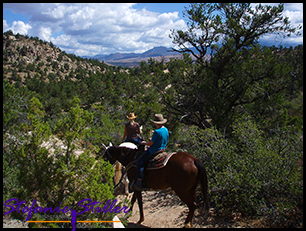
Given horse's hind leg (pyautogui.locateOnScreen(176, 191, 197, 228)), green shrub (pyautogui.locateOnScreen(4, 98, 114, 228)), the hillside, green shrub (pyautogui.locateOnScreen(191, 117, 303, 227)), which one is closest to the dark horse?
horse's hind leg (pyautogui.locateOnScreen(176, 191, 197, 228))

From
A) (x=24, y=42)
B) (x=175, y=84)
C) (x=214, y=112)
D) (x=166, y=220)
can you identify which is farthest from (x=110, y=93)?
(x=24, y=42)

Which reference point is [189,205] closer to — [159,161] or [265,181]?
[159,161]

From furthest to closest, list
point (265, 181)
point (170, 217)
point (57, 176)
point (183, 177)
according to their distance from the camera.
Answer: point (170, 217)
point (265, 181)
point (183, 177)
point (57, 176)

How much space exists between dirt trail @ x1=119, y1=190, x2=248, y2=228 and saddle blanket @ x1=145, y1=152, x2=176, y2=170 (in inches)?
71.9

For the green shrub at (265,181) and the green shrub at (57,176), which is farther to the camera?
the green shrub at (265,181)

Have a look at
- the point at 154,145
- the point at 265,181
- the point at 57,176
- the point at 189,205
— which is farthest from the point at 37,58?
the point at 265,181

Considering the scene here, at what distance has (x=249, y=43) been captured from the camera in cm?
952

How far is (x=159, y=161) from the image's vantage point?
5027mm

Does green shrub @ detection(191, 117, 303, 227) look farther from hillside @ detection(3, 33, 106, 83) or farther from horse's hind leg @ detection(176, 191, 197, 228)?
hillside @ detection(3, 33, 106, 83)

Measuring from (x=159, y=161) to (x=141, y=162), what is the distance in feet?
1.57

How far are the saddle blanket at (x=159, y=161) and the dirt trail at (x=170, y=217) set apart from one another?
1.83 metres

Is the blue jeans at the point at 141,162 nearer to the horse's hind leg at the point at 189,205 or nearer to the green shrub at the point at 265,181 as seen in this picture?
the horse's hind leg at the point at 189,205

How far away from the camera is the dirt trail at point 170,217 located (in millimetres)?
5383

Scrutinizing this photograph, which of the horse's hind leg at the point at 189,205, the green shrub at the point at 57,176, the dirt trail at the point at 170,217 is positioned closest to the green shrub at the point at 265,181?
the dirt trail at the point at 170,217
